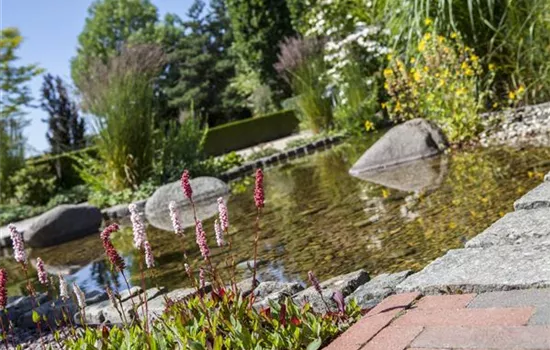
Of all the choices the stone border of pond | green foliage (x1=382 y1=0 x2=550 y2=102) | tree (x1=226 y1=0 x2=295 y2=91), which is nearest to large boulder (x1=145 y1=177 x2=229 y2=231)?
the stone border of pond

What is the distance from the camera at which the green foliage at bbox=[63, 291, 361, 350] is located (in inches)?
58.9

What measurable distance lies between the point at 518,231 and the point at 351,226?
1.56m

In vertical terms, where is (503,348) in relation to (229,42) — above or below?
below

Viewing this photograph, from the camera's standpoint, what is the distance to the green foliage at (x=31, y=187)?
35.1 ft

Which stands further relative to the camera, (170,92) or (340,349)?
(170,92)

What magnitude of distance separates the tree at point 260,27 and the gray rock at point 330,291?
18.8 metres

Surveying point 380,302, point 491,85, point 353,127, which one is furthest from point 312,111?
point 380,302

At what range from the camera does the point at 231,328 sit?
1513 mm

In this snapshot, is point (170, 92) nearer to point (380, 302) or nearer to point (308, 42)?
point (308, 42)

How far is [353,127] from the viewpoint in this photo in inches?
441

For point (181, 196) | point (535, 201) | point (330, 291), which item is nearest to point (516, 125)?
point (181, 196)

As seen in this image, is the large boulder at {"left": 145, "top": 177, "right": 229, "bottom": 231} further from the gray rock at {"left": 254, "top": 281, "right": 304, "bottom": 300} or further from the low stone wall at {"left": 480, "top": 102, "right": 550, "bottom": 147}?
the gray rock at {"left": 254, "top": 281, "right": 304, "bottom": 300}

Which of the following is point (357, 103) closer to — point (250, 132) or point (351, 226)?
point (250, 132)

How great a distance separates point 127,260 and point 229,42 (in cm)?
2831
